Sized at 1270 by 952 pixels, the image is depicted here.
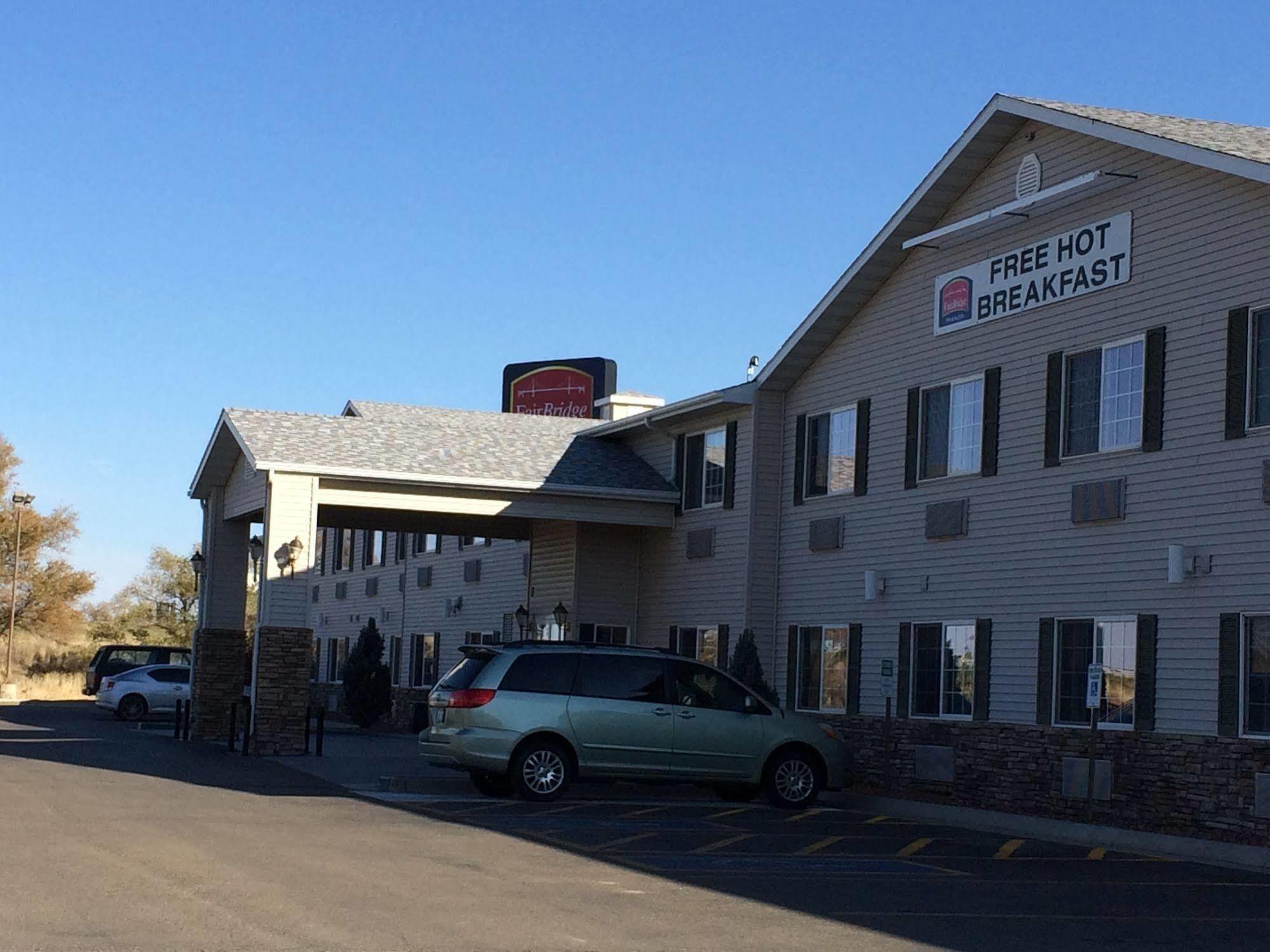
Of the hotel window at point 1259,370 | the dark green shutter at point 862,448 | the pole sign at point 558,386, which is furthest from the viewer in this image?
the pole sign at point 558,386

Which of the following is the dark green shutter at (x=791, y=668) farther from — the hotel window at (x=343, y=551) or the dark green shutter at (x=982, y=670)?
the hotel window at (x=343, y=551)

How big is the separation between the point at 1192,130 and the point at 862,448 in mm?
6887

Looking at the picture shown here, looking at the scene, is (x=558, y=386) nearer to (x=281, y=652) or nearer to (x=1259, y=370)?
(x=281, y=652)

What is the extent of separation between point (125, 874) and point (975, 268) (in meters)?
14.7

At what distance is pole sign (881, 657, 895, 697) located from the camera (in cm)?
2156

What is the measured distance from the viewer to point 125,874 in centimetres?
1179

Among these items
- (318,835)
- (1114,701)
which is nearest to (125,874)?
(318,835)

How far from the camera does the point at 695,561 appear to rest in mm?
29203

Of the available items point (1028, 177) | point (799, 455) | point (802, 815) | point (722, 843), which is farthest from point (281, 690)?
point (1028, 177)

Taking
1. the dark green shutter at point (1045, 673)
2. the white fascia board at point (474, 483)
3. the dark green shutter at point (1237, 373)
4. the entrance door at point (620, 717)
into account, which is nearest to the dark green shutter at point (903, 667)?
the dark green shutter at point (1045, 673)

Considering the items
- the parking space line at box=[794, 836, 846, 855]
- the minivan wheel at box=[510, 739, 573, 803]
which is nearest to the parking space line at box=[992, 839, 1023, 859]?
the parking space line at box=[794, 836, 846, 855]

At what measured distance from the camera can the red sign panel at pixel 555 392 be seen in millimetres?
55688

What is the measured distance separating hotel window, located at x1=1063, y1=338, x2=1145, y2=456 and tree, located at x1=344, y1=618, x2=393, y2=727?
22193 millimetres

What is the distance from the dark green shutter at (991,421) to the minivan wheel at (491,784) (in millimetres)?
7323
